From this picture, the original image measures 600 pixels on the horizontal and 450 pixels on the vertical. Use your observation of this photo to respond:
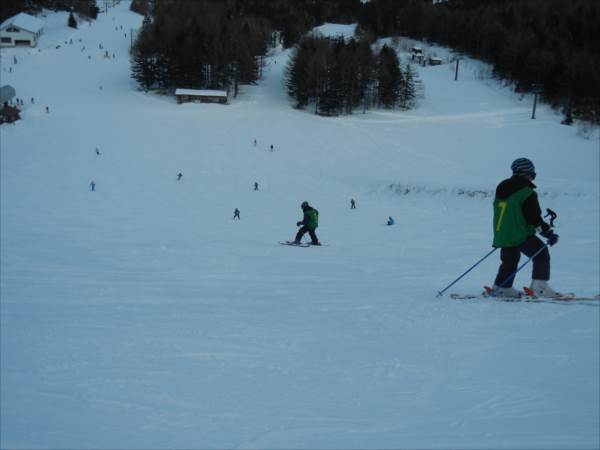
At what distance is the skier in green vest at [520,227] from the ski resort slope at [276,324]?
0.42 metres

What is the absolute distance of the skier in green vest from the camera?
5562 mm

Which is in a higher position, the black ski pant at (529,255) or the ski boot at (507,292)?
the black ski pant at (529,255)

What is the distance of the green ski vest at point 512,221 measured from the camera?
5652 millimetres

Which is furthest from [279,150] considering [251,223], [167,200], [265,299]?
[265,299]

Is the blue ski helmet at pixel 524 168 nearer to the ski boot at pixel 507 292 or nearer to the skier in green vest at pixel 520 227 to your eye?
the skier in green vest at pixel 520 227

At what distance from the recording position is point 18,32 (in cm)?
7019

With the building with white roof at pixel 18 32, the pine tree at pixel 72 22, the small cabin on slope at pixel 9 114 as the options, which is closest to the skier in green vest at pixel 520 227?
the small cabin on slope at pixel 9 114

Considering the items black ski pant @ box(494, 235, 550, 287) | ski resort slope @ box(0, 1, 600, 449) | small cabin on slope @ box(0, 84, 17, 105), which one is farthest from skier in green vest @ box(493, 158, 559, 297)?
small cabin on slope @ box(0, 84, 17, 105)

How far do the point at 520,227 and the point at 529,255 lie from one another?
1.23 feet

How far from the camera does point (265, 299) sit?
696 cm

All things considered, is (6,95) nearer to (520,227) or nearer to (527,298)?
(520,227)

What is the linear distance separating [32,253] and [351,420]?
9803 millimetres

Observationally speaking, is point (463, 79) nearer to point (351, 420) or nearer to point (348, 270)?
point (348, 270)

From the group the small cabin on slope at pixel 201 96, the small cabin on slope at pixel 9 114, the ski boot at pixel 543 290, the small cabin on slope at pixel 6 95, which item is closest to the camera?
the ski boot at pixel 543 290
